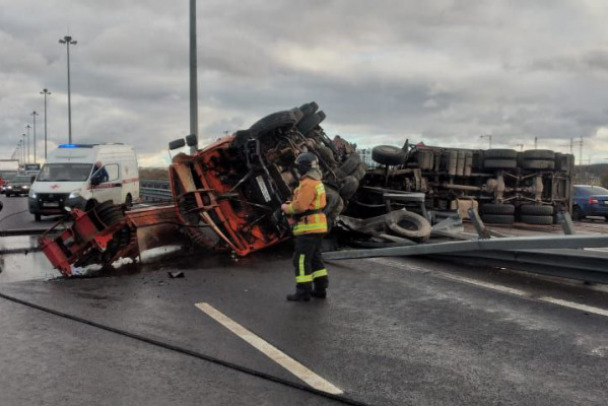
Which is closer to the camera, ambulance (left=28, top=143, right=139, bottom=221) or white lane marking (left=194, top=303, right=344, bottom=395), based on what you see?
white lane marking (left=194, top=303, right=344, bottom=395)

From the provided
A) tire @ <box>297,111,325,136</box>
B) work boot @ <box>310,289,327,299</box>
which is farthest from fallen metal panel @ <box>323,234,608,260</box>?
tire @ <box>297,111,325,136</box>

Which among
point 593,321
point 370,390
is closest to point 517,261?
point 593,321

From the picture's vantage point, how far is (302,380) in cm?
367

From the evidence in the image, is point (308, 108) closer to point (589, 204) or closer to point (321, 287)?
point (321, 287)

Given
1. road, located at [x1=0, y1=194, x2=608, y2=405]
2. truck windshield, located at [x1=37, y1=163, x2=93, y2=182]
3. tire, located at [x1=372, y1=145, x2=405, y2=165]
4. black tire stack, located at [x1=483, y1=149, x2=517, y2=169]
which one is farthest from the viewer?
truck windshield, located at [x1=37, y1=163, x2=93, y2=182]

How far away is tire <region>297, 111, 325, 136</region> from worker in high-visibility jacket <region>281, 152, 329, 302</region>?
3577 mm

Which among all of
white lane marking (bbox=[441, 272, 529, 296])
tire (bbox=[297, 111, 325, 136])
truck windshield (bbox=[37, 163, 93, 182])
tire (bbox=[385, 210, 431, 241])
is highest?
tire (bbox=[297, 111, 325, 136])

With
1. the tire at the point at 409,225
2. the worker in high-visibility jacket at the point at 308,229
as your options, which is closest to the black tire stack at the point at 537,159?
the tire at the point at 409,225

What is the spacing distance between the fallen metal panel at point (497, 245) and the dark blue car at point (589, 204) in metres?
12.8

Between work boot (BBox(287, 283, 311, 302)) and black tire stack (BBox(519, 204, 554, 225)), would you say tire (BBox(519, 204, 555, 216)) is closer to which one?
black tire stack (BBox(519, 204, 554, 225))

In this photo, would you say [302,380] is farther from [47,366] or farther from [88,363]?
[47,366]

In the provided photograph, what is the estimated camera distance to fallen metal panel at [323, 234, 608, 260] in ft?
18.3

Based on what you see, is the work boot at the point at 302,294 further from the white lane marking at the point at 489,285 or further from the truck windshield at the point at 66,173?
the truck windshield at the point at 66,173

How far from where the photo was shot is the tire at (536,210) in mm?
14195
